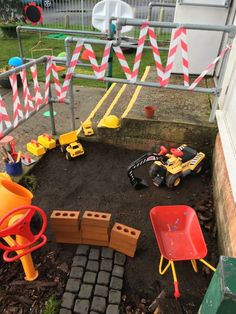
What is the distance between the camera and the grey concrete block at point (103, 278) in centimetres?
271

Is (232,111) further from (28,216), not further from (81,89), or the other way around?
(81,89)

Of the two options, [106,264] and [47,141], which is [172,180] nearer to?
[106,264]

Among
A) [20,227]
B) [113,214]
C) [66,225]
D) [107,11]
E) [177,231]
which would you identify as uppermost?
[107,11]

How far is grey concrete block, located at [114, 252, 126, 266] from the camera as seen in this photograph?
114 inches

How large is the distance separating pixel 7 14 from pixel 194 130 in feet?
35.1

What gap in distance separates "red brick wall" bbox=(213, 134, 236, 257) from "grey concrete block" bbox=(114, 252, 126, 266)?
103cm

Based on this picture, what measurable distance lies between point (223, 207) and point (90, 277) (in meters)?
1.64

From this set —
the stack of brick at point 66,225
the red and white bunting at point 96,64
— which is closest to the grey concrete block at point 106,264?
the stack of brick at point 66,225

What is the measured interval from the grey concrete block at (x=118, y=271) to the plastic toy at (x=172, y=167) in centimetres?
124

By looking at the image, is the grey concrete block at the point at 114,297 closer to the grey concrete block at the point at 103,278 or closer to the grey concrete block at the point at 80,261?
the grey concrete block at the point at 103,278

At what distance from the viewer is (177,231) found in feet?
10.5

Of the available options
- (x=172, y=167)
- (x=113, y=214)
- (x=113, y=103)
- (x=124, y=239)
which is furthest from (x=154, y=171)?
(x=113, y=103)

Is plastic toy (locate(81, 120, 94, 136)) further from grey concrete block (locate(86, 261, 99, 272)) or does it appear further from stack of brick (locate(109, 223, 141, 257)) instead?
grey concrete block (locate(86, 261, 99, 272))

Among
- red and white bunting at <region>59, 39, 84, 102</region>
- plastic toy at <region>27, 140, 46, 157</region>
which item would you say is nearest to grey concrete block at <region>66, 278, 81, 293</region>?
plastic toy at <region>27, 140, 46, 157</region>
